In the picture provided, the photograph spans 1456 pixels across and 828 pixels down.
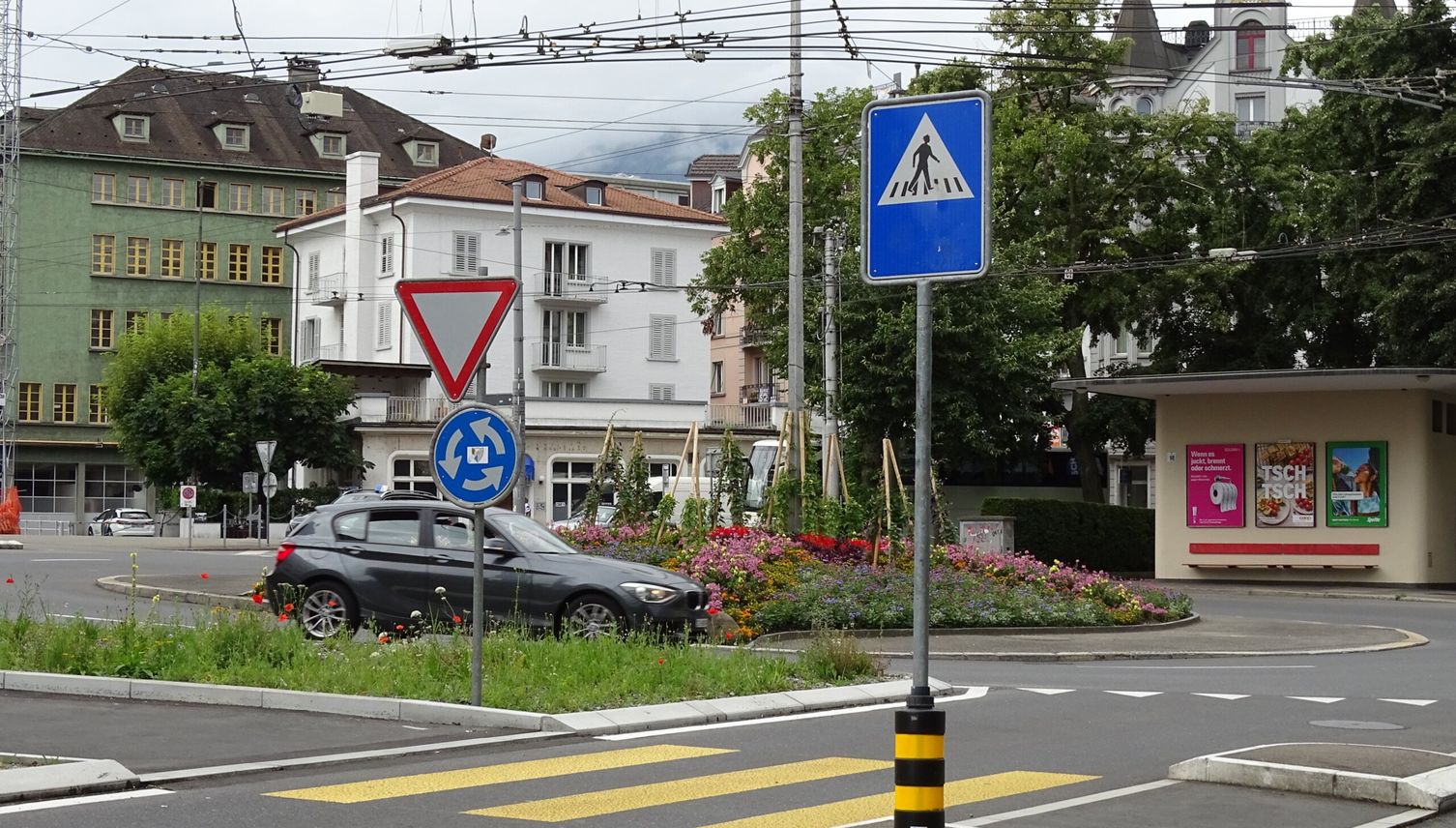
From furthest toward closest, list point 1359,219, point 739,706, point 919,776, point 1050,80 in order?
point 1050,80 → point 1359,219 → point 739,706 → point 919,776

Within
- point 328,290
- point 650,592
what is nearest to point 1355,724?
point 650,592

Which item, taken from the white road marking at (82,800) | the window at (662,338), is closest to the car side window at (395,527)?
the white road marking at (82,800)

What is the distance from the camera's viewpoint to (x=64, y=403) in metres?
85.2

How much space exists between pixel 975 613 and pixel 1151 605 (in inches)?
151

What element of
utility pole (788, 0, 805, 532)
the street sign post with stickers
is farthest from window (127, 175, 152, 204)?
the street sign post with stickers

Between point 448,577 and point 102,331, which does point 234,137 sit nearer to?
point 102,331

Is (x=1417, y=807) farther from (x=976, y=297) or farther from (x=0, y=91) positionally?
(x=0, y=91)

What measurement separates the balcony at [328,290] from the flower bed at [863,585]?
169 feet

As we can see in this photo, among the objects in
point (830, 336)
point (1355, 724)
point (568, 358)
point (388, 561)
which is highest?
point (568, 358)

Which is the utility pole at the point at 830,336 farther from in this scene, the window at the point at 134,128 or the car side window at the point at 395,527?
the window at the point at 134,128

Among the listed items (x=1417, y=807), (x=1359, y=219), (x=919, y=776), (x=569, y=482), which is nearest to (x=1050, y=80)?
(x=1359, y=219)

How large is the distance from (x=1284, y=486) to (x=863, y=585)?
56.1 ft

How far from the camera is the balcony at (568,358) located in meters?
75.8

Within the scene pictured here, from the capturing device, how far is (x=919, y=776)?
6398 millimetres
